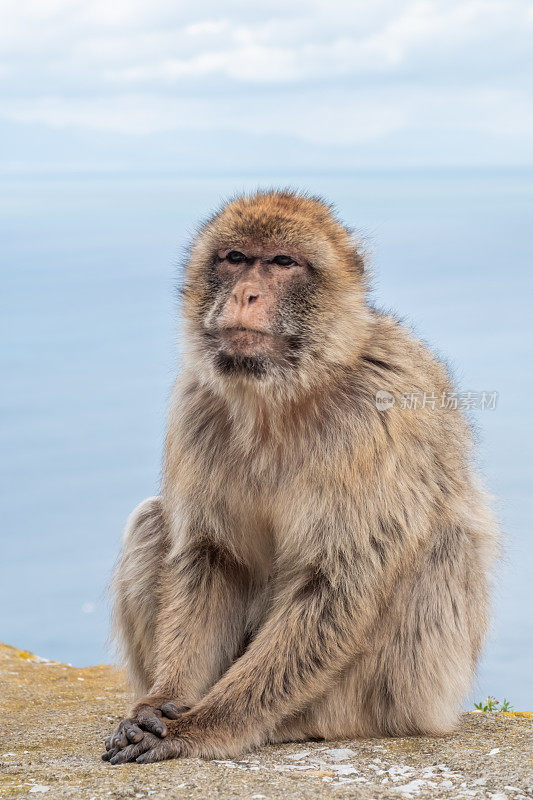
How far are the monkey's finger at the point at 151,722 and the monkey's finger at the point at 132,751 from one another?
4 centimetres

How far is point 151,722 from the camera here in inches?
144

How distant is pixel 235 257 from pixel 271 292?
223mm

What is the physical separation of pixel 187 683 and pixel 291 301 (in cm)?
140

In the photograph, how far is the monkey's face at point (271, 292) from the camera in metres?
3.53

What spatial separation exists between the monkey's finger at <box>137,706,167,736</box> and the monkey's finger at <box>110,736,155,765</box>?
0.12ft

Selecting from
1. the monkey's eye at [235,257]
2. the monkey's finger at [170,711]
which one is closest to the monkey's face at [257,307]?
the monkey's eye at [235,257]

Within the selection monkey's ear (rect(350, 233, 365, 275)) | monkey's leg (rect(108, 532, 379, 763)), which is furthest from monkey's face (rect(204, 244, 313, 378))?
monkey's leg (rect(108, 532, 379, 763))

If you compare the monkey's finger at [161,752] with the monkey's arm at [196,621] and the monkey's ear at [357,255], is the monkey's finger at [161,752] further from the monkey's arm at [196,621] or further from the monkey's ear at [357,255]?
the monkey's ear at [357,255]

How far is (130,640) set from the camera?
169 inches

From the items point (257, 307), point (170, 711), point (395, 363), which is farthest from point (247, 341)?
point (170, 711)

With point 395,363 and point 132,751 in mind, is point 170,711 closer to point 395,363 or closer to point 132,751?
point 132,751

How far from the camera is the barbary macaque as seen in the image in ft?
12.0

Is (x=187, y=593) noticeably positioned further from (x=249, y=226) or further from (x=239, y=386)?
(x=249, y=226)

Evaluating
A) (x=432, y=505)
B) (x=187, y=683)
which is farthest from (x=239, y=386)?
(x=187, y=683)
